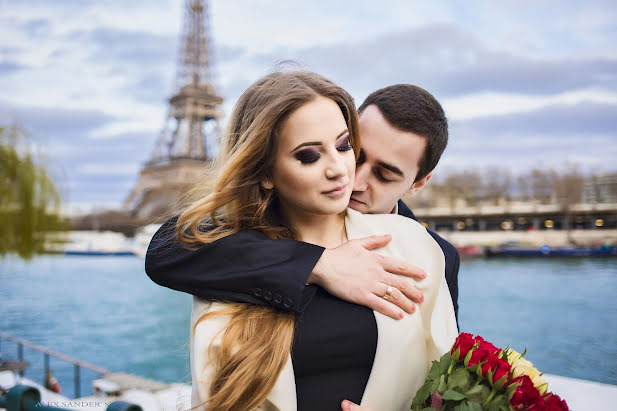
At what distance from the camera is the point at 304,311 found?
41.5 inches

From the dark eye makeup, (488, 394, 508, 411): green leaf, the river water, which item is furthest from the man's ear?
the river water

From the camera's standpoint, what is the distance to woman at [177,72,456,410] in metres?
0.97

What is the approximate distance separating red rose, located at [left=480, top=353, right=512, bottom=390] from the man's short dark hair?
0.57 meters

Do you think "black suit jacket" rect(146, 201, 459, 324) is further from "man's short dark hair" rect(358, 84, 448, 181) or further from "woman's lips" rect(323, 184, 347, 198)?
"man's short dark hair" rect(358, 84, 448, 181)

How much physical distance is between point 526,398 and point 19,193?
18.9 feet

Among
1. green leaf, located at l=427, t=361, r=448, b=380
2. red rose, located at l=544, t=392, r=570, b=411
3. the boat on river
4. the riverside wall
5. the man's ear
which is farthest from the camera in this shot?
the riverside wall

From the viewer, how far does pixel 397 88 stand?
1278mm

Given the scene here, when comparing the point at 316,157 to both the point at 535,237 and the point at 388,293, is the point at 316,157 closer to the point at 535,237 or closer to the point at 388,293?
the point at 388,293

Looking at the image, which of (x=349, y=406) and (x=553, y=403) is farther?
(x=349, y=406)

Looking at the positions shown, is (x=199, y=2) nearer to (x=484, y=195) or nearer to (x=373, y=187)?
(x=484, y=195)

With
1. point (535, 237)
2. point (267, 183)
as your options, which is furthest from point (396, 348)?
point (535, 237)

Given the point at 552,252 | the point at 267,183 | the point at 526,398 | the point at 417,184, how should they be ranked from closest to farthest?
the point at 526,398 → the point at 267,183 → the point at 417,184 → the point at 552,252

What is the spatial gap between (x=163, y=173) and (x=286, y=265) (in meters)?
30.1

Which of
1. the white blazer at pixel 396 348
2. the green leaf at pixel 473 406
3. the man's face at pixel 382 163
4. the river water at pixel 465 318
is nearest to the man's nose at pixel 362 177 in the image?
the man's face at pixel 382 163
